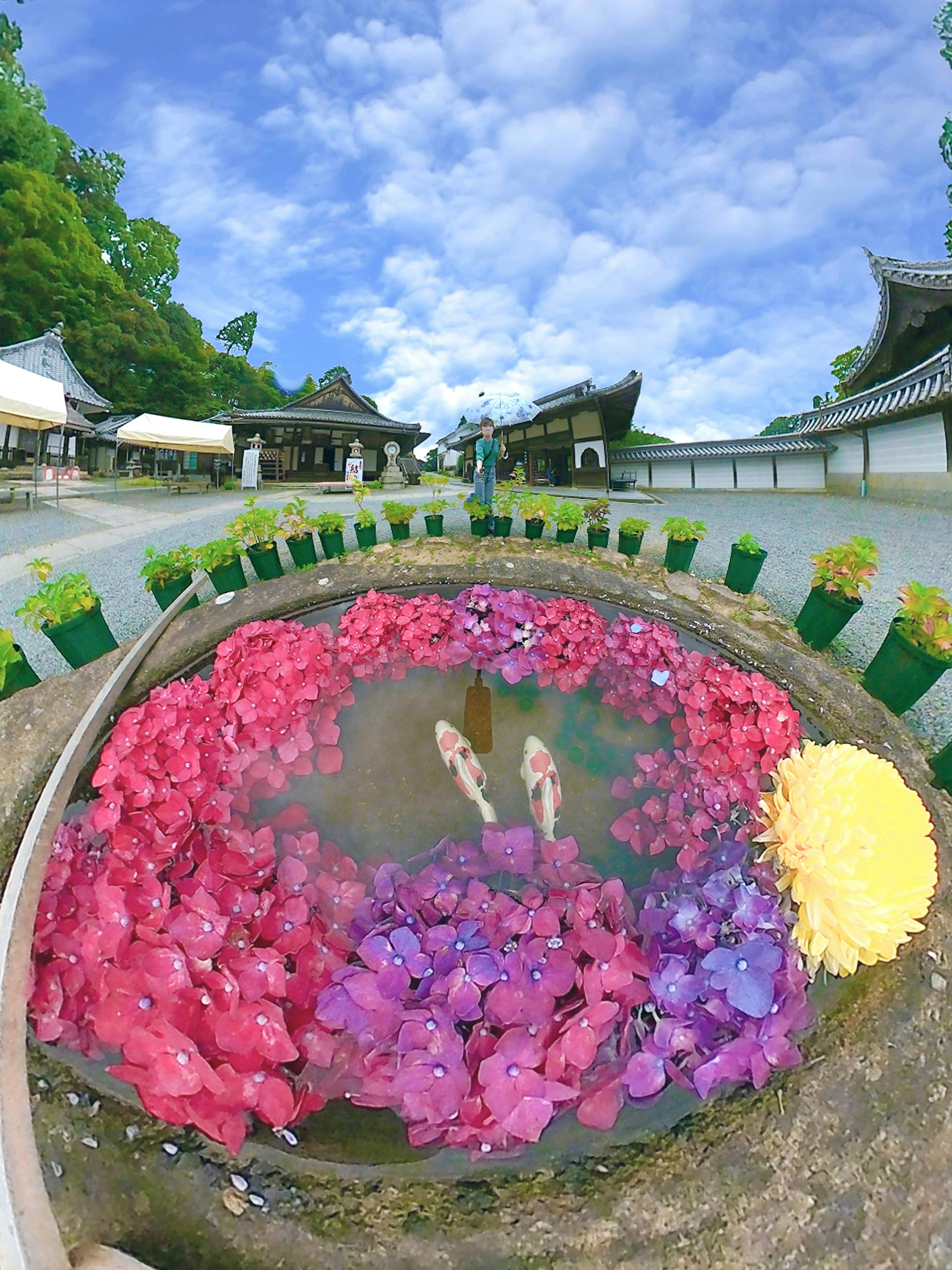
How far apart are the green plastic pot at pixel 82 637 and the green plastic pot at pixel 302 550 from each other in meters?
1.02

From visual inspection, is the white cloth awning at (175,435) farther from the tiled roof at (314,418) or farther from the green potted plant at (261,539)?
the green potted plant at (261,539)

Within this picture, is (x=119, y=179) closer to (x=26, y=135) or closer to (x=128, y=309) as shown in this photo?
(x=26, y=135)

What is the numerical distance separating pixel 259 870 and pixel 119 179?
39258 millimetres

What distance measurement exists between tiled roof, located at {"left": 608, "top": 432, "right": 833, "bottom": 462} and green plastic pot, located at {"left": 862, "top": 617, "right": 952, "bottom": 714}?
597 inches

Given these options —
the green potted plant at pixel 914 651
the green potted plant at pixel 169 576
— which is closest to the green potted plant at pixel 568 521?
the green potted plant at pixel 914 651

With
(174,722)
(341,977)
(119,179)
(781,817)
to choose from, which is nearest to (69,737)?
(174,722)

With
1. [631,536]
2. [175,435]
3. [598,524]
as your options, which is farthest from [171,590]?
[175,435]

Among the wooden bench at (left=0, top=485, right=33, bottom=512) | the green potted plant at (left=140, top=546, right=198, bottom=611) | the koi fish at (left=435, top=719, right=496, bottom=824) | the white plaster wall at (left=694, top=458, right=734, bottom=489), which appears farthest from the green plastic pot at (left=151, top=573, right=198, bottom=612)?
the white plaster wall at (left=694, top=458, right=734, bottom=489)

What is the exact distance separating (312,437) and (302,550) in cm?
2178

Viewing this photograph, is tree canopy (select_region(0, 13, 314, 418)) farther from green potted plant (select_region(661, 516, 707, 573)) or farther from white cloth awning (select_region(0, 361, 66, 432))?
green potted plant (select_region(661, 516, 707, 573))

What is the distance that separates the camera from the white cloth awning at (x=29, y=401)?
27.1 ft

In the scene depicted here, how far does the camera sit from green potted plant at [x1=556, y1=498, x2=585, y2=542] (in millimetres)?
3852

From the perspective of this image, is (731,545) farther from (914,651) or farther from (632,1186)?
(632,1186)

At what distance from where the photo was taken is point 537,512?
409 centimetres
